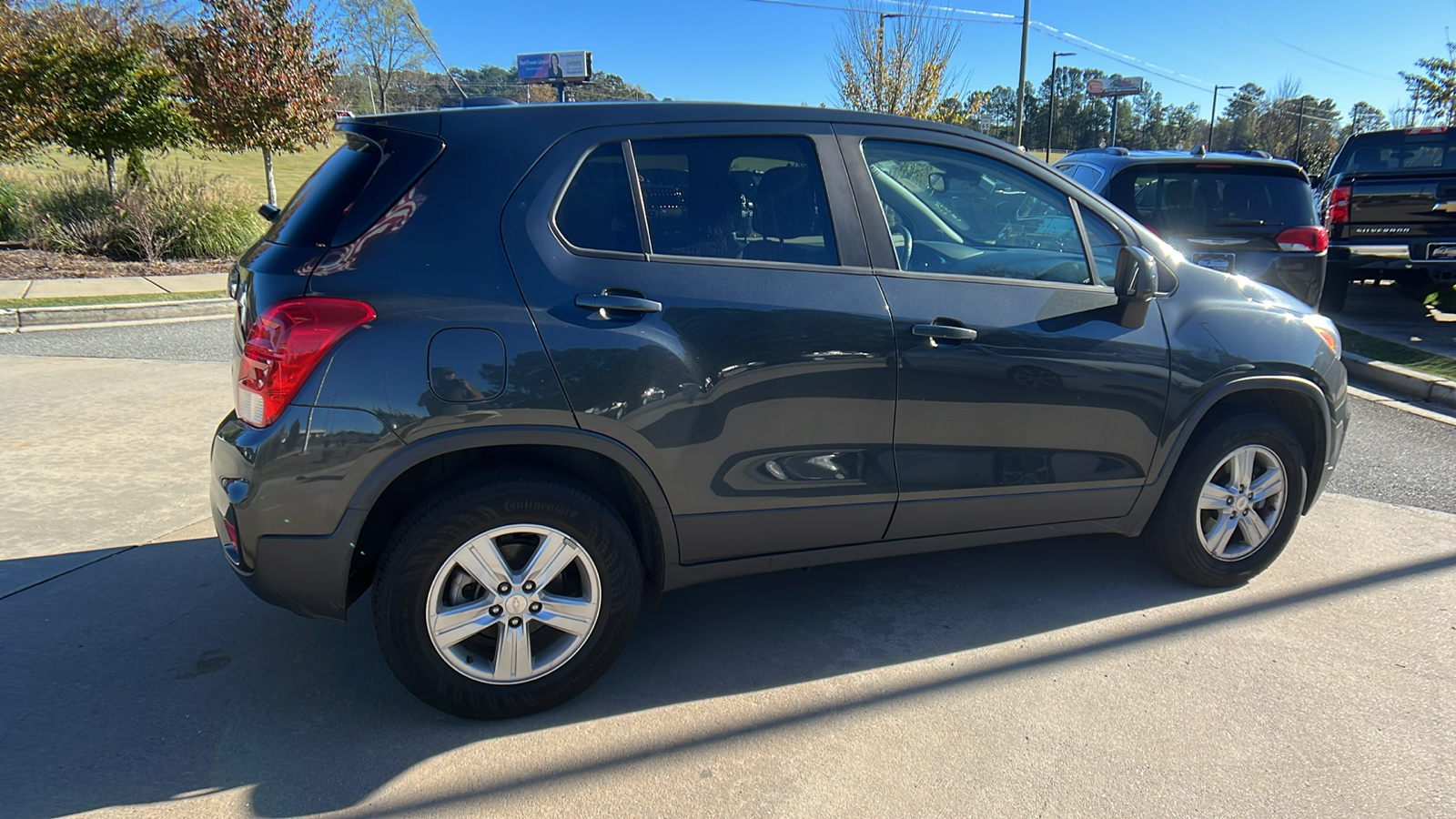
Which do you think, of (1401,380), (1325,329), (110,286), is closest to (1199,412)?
(1325,329)

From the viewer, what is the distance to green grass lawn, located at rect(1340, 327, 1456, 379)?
25.2ft

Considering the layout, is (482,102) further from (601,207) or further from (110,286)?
(110,286)

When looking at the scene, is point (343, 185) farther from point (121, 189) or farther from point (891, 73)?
point (891, 73)

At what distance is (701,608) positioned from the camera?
3.71 m

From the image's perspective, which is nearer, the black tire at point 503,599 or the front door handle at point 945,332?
the black tire at point 503,599

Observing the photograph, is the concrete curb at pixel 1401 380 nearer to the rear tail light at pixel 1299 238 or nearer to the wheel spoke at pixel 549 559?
the rear tail light at pixel 1299 238

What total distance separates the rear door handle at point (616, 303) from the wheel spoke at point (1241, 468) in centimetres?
248

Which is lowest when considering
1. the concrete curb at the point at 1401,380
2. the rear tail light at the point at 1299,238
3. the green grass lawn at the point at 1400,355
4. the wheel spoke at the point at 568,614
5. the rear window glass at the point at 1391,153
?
the wheel spoke at the point at 568,614

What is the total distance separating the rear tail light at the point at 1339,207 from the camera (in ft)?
32.2

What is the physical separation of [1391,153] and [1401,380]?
18.1ft

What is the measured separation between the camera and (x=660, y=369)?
9.29 feet

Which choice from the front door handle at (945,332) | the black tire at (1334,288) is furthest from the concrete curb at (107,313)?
the black tire at (1334,288)

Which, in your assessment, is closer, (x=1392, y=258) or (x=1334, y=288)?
(x=1392, y=258)

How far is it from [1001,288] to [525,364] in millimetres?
1718
